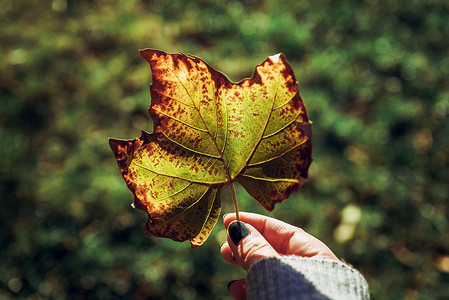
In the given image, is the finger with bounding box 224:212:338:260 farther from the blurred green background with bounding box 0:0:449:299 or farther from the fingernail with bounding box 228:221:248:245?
the blurred green background with bounding box 0:0:449:299

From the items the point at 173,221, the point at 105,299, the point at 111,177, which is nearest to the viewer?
the point at 173,221

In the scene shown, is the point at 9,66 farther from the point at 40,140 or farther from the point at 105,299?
the point at 105,299

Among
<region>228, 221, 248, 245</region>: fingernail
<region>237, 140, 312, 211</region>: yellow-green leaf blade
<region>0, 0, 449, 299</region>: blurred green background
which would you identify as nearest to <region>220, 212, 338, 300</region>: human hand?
<region>228, 221, 248, 245</region>: fingernail

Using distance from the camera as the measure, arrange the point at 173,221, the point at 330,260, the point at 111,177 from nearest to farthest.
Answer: the point at 173,221
the point at 330,260
the point at 111,177

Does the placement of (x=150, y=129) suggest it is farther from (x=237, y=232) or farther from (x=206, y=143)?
(x=206, y=143)

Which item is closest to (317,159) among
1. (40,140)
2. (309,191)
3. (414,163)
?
(309,191)
